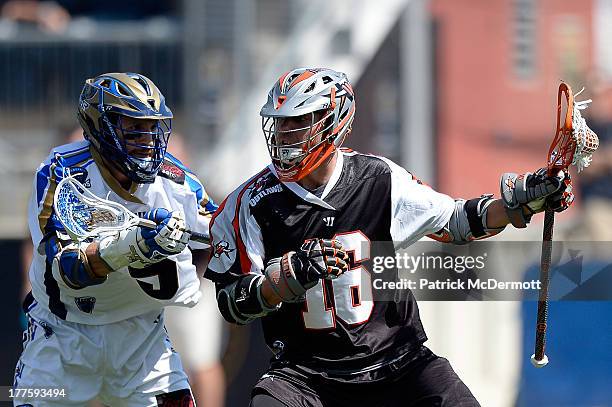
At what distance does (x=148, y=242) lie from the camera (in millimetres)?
5336

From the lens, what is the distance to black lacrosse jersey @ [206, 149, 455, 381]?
5.48 meters

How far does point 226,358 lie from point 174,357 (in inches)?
66.0

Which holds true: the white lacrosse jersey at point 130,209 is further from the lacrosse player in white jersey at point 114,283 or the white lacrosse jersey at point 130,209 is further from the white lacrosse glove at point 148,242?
the white lacrosse glove at point 148,242

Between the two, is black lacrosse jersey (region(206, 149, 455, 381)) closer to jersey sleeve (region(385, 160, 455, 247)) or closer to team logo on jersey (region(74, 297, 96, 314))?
jersey sleeve (region(385, 160, 455, 247))

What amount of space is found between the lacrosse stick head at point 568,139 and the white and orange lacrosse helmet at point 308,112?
98 cm

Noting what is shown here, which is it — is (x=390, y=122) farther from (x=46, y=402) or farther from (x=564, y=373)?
(x=46, y=402)

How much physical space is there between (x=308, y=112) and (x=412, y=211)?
2.24 ft

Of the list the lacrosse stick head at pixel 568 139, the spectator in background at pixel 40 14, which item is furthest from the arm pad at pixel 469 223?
the spectator in background at pixel 40 14

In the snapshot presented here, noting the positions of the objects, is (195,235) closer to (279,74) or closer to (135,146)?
(135,146)

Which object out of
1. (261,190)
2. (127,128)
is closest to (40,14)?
(127,128)

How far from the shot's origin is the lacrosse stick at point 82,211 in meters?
5.73

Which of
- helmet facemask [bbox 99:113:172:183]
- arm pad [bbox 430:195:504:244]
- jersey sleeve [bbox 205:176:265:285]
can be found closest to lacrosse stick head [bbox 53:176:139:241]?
helmet facemask [bbox 99:113:172:183]

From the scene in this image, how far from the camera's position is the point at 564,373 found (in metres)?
7.14

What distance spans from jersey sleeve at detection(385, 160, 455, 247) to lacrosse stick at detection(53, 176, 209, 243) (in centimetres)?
95
